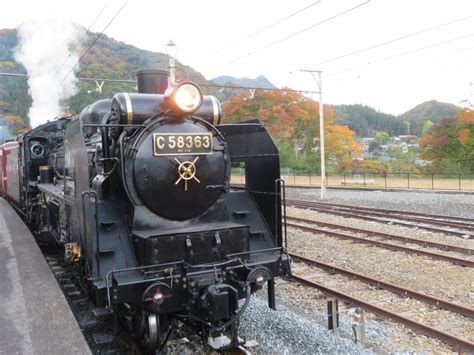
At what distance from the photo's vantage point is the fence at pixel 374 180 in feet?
94.5

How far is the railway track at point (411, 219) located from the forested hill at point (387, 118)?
78896mm

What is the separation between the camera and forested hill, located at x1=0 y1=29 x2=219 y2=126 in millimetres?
46522

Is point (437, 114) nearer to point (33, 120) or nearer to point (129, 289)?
point (33, 120)

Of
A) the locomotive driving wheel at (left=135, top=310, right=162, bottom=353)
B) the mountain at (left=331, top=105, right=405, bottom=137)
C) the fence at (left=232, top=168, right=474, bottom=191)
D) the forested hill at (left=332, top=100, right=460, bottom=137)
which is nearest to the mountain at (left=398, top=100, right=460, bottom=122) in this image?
the forested hill at (left=332, top=100, right=460, bottom=137)

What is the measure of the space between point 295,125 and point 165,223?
33099 millimetres

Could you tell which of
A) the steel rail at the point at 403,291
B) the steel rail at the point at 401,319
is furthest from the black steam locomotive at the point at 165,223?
the steel rail at the point at 403,291

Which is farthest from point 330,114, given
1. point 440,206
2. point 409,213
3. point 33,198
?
point 33,198

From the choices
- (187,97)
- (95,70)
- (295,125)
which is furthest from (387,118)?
(187,97)

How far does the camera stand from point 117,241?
472 centimetres

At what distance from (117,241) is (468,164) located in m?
35.2

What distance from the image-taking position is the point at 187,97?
15.9 ft

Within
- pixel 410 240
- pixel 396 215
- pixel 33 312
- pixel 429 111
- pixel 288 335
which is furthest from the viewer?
pixel 429 111

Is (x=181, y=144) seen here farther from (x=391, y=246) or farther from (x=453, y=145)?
(x=453, y=145)

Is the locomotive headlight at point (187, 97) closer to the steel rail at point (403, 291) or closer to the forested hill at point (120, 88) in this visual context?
the steel rail at point (403, 291)
